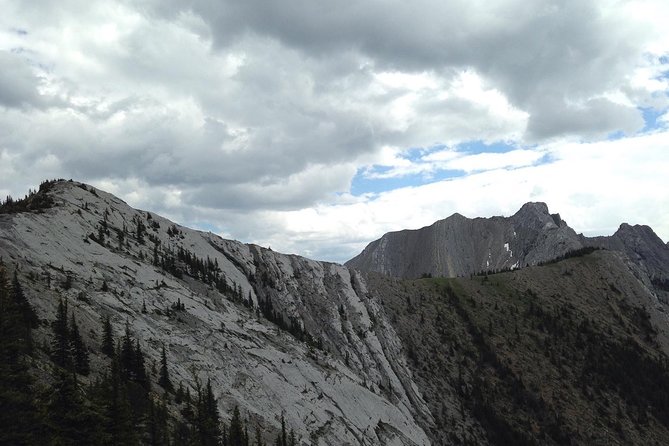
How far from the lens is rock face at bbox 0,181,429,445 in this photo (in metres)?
62.2

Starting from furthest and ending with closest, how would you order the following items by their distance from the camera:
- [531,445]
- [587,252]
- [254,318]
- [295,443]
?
[587,252]
[531,445]
[254,318]
[295,443]

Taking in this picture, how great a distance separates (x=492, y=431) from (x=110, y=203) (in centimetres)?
9894

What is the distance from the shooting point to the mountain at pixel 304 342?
151ft

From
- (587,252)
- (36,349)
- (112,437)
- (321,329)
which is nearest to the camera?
(112,437)

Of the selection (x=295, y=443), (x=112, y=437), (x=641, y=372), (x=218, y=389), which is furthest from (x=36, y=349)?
(x=641, y=372)

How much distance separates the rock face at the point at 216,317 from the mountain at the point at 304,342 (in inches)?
14.8

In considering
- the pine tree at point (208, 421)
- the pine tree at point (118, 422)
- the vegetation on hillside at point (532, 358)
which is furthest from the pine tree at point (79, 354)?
the vegetation on hillside at point (532, 358)

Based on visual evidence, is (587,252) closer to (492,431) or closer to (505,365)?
(505,365)

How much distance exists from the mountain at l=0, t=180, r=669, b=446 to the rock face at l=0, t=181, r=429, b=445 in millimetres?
377

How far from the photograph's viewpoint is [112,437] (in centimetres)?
3228

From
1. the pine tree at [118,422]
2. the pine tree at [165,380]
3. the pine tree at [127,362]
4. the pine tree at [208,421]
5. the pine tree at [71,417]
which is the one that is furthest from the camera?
the pine tree at [165,380]

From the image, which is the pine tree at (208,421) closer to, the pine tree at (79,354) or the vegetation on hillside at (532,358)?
the pine tree at (79,354)

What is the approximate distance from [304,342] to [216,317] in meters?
23.5

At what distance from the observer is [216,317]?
81.2 metres
